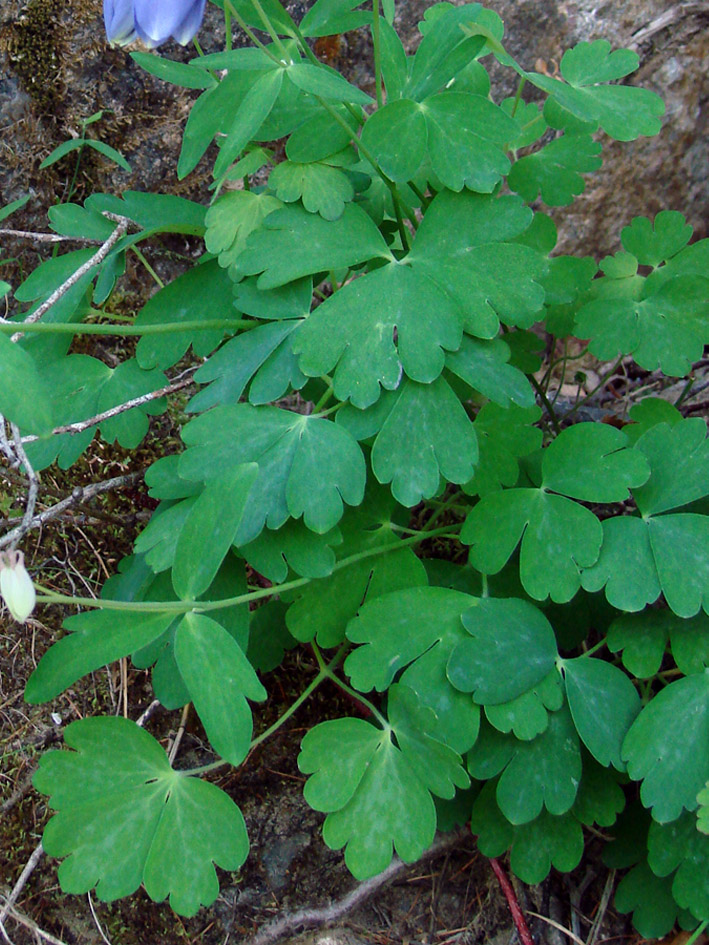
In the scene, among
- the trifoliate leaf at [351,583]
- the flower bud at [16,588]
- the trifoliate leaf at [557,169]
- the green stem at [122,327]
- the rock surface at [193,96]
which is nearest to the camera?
the flower bud at [16,588]

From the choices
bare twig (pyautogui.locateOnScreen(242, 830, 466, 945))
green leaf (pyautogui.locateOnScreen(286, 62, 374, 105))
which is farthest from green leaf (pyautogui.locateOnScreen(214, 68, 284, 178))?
bare twig (pyautogui.locateOnScreen(242, 830, 466, 945))

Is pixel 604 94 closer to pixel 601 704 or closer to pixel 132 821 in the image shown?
pixel 601 704

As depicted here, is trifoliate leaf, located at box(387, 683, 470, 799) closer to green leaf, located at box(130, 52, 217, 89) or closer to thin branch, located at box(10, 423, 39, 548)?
thin branch, located at box(10, 423, 39, 548)

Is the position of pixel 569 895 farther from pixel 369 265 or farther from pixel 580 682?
pixel 369 265

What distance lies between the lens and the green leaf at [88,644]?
3.69 ft

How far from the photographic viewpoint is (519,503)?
1331 millimetres

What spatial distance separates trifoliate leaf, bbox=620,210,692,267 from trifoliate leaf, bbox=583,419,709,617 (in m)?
0.53

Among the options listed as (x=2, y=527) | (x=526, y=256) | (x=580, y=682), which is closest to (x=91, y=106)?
(x=2, y=527)

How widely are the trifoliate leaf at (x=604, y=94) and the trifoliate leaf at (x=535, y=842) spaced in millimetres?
1252

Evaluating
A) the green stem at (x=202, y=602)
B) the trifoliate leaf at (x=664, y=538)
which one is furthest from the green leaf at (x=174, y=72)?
the trifoliate leaf at (x=664, y=538)

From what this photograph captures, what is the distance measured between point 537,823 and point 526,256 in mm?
992

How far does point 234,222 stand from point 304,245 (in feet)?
0.51

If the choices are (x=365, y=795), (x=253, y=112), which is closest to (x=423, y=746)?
(x=365, y=795)

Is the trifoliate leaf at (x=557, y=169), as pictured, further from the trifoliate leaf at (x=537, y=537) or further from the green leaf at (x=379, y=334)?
the trifoliate leaf at (x=537, y=537)
